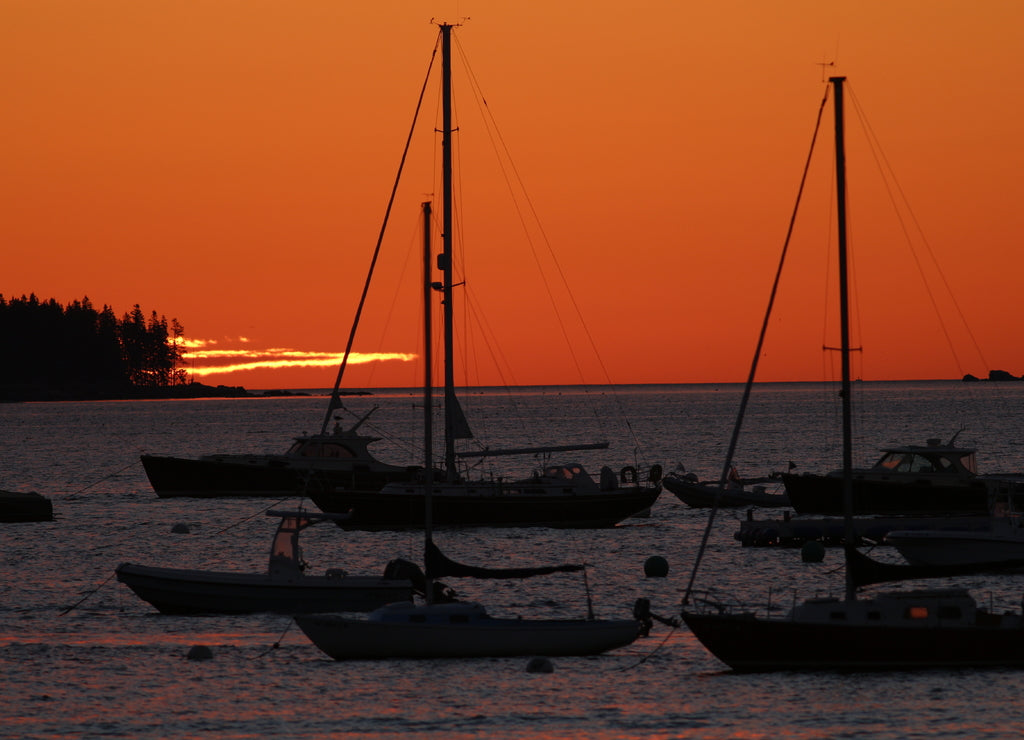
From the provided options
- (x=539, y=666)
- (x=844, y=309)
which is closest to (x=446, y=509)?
(x=539, y=666)

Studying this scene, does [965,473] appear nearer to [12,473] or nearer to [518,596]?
[518,596]

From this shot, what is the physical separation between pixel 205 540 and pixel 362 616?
26.2 m

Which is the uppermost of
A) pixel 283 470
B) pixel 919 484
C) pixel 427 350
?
pixel 427 350

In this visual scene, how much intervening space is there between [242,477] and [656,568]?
121 ft

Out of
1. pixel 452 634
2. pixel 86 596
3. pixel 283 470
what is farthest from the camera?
pixel 283 470

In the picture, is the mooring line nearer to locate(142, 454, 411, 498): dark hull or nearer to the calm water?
the calm water

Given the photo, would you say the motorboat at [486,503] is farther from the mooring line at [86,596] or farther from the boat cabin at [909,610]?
the boat cabin at [909,610]

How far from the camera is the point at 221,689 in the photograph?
32875mm

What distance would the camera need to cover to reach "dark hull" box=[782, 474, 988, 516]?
62594 millimetres

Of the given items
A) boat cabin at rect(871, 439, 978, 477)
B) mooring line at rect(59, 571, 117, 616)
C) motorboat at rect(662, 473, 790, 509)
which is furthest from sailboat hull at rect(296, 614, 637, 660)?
motorboat at rect(662, 473, 790, 509)

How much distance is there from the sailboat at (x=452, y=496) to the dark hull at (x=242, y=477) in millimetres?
9917

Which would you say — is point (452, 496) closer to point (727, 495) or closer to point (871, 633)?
point (727, 495)

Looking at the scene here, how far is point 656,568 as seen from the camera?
50281 millimetres

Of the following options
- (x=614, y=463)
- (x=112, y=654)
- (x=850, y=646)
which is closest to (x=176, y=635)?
(x=112, y=654)
